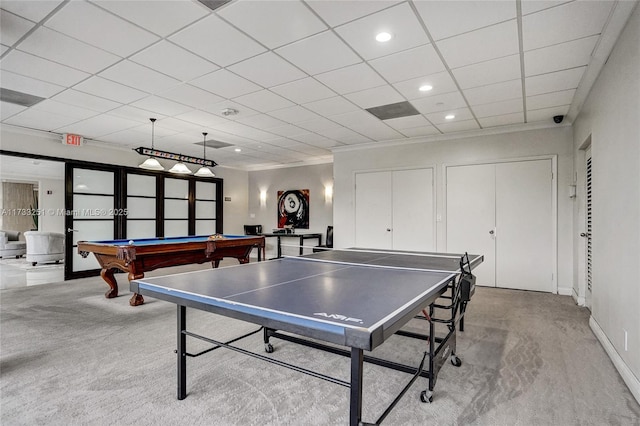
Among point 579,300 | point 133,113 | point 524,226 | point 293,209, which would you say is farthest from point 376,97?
point 293,209

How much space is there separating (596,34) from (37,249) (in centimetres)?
1124

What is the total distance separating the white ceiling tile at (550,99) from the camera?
13.2ft

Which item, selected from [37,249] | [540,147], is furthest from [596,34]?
[37,249]

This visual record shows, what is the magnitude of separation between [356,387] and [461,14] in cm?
259

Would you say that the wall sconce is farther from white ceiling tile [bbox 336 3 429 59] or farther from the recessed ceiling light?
the recessed ceiling light

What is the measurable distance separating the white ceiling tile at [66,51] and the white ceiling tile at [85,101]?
885mm

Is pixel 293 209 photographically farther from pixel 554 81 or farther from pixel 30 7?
pixel 30 7

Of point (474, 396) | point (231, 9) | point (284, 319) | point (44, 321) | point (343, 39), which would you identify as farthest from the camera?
point (44, 321)

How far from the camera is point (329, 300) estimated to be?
1.66 m

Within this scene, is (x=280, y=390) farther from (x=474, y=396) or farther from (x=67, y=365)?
(x=67, y=365)

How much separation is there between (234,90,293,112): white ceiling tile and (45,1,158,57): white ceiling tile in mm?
1383

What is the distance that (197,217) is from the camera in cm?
888

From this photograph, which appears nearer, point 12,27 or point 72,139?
point 12,27

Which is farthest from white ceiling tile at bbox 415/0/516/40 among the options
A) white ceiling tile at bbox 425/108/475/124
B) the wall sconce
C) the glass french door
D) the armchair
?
the armchair
